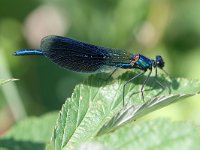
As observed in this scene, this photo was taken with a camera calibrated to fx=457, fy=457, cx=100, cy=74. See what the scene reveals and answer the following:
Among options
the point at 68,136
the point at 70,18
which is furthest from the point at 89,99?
the point at 70,18

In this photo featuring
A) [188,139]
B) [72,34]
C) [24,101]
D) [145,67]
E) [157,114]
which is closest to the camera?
[188,139]

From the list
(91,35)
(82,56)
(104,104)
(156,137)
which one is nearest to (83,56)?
(82,56)

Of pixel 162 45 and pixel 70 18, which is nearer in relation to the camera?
pixel 162 45

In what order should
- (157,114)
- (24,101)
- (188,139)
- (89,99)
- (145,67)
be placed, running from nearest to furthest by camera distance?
(188,139), (89,99), (145,67), (157,114), (24,101)

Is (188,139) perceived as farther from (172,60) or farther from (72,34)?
(72,34)

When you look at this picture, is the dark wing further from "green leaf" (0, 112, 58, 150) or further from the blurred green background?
the blurred green background

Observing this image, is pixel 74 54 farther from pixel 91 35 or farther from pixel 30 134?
pixel 91 35
